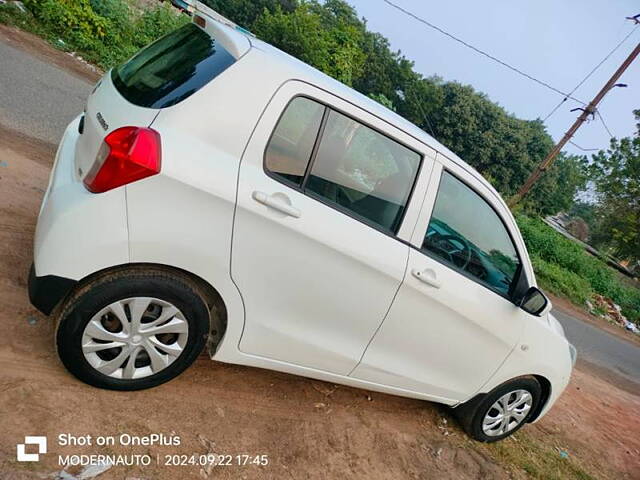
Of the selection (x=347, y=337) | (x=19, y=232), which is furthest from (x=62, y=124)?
(x=347, y=337)

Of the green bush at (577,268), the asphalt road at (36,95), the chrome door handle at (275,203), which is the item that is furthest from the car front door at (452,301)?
the green bush at (577,268)

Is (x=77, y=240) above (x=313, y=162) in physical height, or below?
below

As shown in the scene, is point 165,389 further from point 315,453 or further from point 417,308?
point 417,308

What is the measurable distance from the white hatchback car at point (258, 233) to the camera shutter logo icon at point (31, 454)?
1.22 feet

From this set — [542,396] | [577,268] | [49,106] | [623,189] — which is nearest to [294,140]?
[542,396]

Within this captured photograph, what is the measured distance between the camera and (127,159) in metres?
2.04

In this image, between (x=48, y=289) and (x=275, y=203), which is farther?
(x=275, y=203)

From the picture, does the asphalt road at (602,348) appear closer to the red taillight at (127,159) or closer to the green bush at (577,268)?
the green bush at (577,268)

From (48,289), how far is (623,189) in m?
28.8

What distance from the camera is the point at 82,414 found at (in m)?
2.31

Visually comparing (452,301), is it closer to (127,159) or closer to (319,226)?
(319,226)

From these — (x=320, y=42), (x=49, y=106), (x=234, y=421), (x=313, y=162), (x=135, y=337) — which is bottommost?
(x=234, y=421)

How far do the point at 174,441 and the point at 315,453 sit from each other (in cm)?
89

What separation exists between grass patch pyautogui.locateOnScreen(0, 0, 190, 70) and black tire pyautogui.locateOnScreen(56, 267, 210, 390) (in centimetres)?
1033
